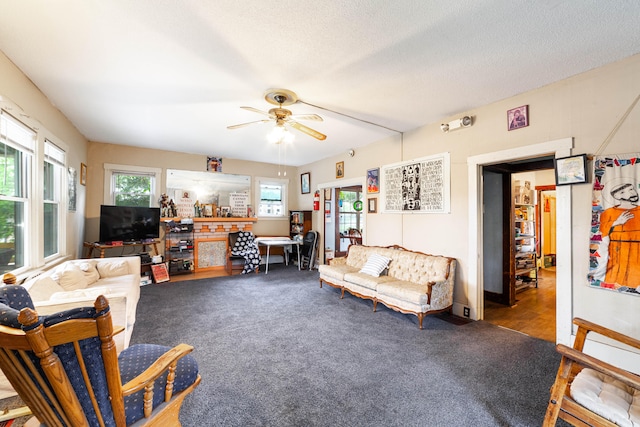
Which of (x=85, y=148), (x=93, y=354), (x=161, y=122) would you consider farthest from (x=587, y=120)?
(x=85, y=148)

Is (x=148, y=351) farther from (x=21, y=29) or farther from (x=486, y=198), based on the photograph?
(x=486, y=198)

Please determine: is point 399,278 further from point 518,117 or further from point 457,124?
point 518,117

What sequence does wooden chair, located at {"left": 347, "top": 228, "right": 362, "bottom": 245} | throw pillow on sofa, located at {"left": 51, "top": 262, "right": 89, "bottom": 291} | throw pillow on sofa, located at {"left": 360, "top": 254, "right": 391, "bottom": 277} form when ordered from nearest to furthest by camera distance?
1. throw pillow on sofa, located at {"left": 51, "top": 262, "right": 89, "bottom": 291}
2. throw pillow on sofa, located at {"left": 360, "top": 254, "right": 391, "bottom": 277}
3. wooden chair, located at {"left": 347, "top": 228, "right": 362, "bottom": 245}

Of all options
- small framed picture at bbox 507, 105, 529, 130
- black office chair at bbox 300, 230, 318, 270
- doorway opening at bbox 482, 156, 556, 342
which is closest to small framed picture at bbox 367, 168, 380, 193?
doorway opening at bbox 482, 156, 556, 342

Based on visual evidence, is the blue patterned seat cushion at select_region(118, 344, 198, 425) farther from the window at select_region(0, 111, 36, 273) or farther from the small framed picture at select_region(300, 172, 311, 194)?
the small framed picture at select_region(300, 172, 311, 194)

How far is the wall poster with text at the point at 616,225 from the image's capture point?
218cm

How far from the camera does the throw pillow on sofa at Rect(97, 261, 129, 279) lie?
3.64 m

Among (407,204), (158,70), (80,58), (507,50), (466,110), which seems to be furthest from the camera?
(407,204)

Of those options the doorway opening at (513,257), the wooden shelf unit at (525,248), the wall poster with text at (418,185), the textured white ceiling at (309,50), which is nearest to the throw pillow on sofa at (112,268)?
the textured white ceiling at (309,50)

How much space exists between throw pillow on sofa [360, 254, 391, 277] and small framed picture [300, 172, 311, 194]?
3101 mm

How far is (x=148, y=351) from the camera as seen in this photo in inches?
62.8

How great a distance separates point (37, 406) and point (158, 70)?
8.40 feet

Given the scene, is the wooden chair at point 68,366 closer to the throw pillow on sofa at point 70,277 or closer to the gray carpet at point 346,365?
the gray carpet at point 346,365

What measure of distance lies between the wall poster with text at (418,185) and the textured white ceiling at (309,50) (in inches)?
28.2
